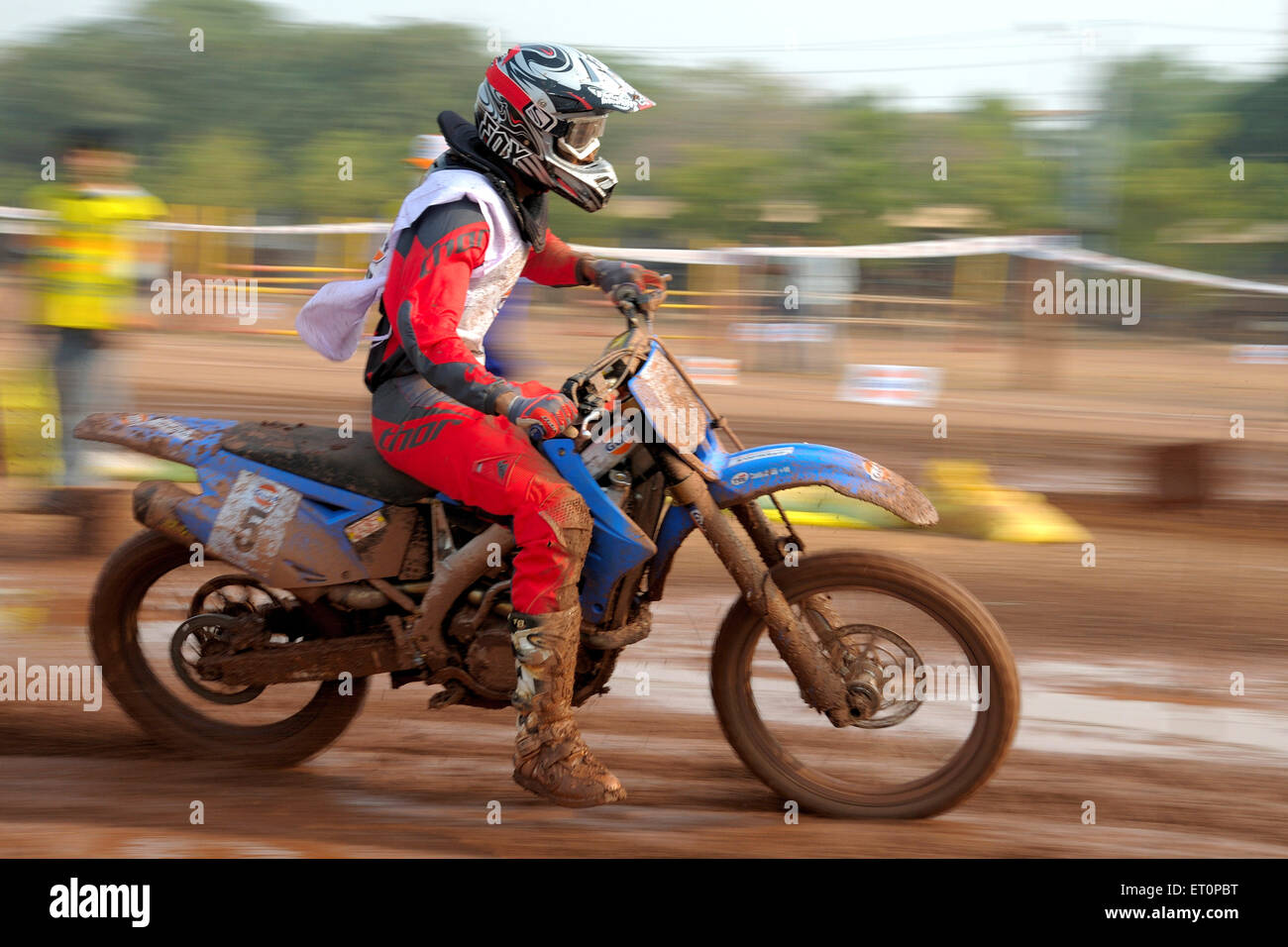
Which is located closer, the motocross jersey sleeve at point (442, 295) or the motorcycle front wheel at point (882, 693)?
the motocross jersey sleeve at point (442, 295)

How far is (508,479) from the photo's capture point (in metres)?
3.53

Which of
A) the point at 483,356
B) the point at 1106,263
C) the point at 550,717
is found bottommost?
the point at 550,717

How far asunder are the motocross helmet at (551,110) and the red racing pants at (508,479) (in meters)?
0.71

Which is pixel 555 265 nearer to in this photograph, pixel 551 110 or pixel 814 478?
pixel 551 110

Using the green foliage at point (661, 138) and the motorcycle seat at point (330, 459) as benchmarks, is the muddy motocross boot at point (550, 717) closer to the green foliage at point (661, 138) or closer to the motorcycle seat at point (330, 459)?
the motorcycle seat at point (330, 459)

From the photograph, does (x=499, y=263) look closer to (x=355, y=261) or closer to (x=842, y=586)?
(x=842, y=586)

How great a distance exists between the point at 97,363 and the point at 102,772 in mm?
3638

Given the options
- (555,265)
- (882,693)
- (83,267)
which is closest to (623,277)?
(555,265)

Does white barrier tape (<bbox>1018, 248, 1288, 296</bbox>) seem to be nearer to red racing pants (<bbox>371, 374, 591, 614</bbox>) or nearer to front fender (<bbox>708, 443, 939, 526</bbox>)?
front fender (<bbox>708, 443, 939, 526</bbox>)

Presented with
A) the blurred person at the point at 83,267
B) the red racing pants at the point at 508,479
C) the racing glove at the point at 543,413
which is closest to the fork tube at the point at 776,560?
the red racing pants at the point at 508,479

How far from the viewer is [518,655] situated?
3568 mm

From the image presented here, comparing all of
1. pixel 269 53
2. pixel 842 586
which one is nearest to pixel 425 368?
pixel 842 586

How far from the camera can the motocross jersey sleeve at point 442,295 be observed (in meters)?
3.44

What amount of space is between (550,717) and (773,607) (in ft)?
2.40
